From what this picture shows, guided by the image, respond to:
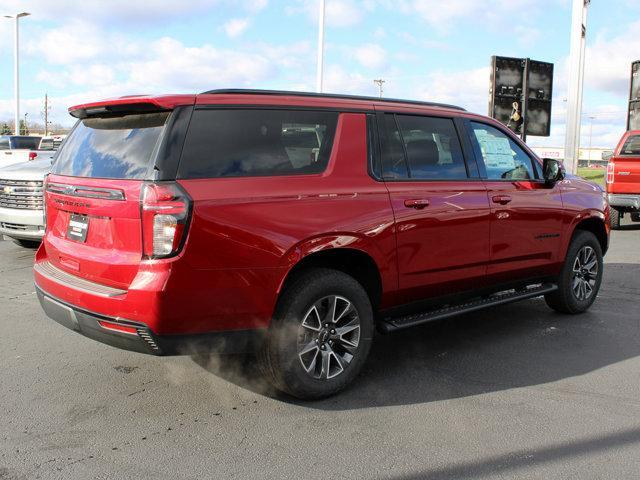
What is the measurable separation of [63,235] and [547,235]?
3.84 meters

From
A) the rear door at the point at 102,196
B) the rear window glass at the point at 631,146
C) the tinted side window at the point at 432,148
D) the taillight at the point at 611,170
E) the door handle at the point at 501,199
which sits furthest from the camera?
the rear window glass at the point at 631,146

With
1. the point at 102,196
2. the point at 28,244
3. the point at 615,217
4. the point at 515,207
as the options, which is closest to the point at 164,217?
the point at 102,196

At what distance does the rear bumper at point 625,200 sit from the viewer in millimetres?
11973

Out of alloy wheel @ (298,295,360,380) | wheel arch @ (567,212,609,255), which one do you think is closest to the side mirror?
wheel arch @ (567,212,609,255)

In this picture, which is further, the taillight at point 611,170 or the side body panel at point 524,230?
Answer: the taillight at point 611,170

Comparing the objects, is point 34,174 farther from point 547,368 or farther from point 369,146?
point 547,368

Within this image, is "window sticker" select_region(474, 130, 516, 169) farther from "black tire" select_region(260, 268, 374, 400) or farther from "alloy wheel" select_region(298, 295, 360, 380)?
"alloy wheel" select_region(298, 295, 360, 380)

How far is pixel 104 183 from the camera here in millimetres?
3562

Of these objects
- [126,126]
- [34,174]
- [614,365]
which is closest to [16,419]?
[126,126]

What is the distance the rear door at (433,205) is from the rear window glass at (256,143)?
55 cm

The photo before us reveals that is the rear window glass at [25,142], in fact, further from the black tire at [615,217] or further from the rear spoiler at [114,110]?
the rear spoiler at [114,110]

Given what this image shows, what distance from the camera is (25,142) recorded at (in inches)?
916

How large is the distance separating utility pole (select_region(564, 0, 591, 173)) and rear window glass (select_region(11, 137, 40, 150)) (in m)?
17.8

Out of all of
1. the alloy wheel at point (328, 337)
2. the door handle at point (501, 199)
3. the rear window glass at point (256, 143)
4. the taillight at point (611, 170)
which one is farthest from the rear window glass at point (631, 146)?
the alloy wheel at point (328, 337)
